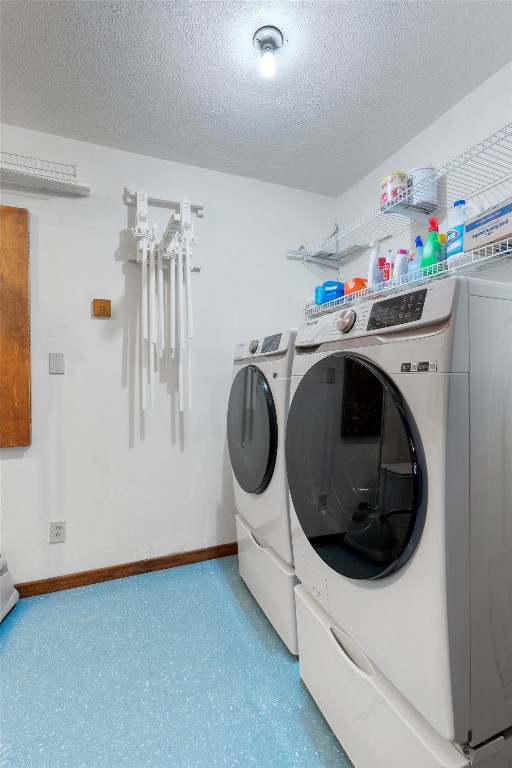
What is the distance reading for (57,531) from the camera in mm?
1929

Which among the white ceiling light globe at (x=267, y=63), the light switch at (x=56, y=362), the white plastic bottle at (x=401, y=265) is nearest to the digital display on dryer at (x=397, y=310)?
the white plastic bottle at (x=401, y=265)

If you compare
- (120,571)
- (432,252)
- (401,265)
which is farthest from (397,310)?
(120,571)

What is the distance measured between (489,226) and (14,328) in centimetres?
215

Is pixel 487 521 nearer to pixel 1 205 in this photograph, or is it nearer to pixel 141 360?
pixel 141 360

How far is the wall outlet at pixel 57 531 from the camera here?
1922 mm

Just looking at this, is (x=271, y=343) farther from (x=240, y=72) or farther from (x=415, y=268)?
(x=240, y=72)

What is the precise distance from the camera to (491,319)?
768mm

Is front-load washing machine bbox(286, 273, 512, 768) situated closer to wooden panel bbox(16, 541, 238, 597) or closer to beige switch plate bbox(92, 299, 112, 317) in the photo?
wooden panel bbox(16, 541, 238, 597)

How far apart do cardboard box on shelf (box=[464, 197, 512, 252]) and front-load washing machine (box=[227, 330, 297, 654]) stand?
0.74 meters

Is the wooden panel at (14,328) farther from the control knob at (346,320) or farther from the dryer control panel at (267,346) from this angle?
the control knob at (346,320)

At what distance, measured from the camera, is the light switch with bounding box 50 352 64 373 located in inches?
75.9

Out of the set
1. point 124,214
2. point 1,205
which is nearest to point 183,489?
point 124,214

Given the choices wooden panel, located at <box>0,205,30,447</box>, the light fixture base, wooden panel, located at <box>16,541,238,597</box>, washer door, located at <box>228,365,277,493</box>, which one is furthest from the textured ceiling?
wooden panel, located at <box>16,541,238,597</box>

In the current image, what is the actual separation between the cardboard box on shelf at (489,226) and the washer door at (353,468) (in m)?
0.74
